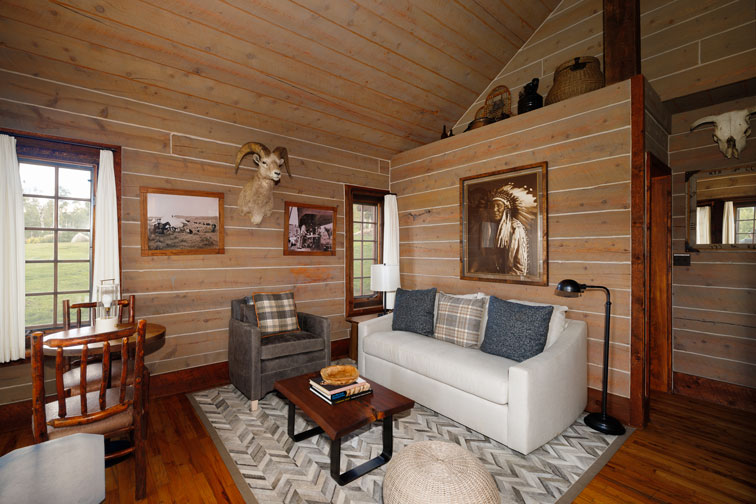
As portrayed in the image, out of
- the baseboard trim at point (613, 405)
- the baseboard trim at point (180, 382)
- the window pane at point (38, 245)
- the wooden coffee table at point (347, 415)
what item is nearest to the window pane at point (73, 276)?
the window pane at point (38, 245)

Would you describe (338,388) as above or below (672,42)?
below

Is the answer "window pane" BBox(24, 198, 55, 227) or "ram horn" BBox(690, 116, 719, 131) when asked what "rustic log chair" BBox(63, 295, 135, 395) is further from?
"ram horn" BBox(690, 116, 719, 131)

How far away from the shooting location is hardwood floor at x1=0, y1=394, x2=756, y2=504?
1959 millimetres

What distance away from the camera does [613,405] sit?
282 centimetres

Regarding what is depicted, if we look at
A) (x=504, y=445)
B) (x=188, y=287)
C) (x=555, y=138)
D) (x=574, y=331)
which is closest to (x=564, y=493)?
(x=504, y=445)

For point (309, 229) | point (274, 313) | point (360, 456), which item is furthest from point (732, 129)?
point (274, 313)

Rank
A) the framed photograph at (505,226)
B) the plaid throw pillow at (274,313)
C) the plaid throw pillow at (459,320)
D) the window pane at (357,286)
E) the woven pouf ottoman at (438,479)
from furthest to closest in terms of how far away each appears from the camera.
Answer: the window pane at (357,286)
the plaid throw pillow at (274,313)
the framed photograph at (505,226)
the plaid throw pillow at (459,320)
the woven pouf ottoman at (438,479)

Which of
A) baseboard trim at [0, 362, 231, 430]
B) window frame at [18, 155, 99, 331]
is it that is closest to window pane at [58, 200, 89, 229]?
window frame at [18, 155, 99, 331]

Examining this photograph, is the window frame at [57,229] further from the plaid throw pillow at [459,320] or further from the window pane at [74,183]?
the plaid throw pillow at [459,320]

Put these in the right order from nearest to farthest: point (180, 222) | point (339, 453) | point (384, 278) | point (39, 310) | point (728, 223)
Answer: point (339, 453) → point (39, 310) → point (728, 223) → point (180, 222) → point (384, 278)

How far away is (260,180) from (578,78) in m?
3.19

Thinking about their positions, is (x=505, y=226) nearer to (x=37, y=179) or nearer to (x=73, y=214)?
(x=73, y=214)

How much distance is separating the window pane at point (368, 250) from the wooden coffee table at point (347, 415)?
101 inches

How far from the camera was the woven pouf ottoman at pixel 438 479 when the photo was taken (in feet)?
4.77
